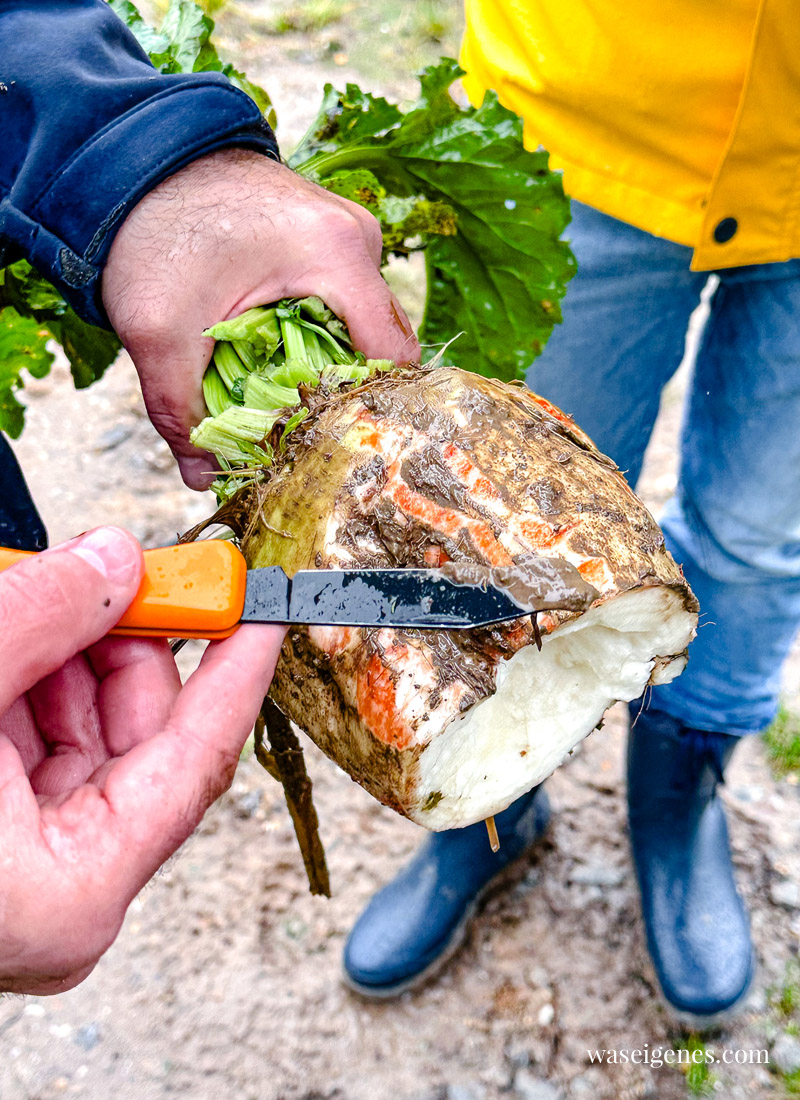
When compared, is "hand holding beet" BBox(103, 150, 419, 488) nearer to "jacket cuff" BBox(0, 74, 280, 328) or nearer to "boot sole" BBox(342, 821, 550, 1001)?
"jacket cuff" BBox(0, 74, 280, 328)

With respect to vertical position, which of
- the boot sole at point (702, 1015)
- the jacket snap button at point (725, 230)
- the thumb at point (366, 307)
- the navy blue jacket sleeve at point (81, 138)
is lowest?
the boot sole at point (702, 1015)

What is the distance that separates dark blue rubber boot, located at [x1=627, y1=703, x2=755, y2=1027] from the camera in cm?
254

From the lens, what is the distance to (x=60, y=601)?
123 cm

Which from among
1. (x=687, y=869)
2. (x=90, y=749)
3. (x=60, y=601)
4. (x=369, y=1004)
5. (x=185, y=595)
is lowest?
(x=369, y=1004)

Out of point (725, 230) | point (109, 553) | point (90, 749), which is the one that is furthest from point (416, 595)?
point (725, 230)

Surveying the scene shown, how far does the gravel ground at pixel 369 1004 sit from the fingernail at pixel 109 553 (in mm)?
1021

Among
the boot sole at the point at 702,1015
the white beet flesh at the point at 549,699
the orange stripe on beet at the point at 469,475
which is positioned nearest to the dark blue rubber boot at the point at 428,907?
the boot sole at the point at 702,1015

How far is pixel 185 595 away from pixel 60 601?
0.22 metres

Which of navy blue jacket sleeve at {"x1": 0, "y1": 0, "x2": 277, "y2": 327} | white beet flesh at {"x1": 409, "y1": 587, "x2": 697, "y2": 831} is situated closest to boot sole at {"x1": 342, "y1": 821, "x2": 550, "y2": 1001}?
white beet flesh at {"x1": 409, "y1": 587, "x2": 697, "y2": 831}

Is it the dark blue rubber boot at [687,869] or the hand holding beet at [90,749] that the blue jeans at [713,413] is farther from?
the hand holding beet at [90,749]

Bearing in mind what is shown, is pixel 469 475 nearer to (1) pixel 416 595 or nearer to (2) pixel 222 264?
(1) pixel 416 595

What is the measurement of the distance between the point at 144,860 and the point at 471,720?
0.64 metres

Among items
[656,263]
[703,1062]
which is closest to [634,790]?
[703,1062]

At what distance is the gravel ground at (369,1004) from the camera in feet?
7.91
